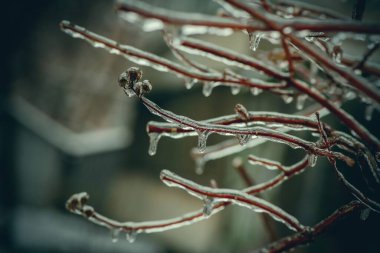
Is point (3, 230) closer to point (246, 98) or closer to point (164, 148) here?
point (164, 148)

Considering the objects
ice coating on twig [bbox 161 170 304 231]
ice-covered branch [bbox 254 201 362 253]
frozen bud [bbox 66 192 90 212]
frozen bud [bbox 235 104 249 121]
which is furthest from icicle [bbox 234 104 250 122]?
frozen bud [bbox 66 192 90 212]

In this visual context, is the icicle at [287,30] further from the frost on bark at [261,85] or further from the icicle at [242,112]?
the icicle at [242,112]

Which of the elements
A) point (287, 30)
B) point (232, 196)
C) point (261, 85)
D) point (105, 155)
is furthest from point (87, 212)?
point (105, 155)

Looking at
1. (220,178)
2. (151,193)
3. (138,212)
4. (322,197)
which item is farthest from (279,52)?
(138,212)

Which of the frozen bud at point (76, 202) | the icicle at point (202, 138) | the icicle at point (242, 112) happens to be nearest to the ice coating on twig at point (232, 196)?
the icicle at point (202, 138)

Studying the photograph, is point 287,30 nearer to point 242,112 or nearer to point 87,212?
point 242,112

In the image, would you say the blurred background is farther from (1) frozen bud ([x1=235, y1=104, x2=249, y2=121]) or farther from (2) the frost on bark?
(1) frozen bud ([x1=235, y1=104, x2=249, y2=121])
